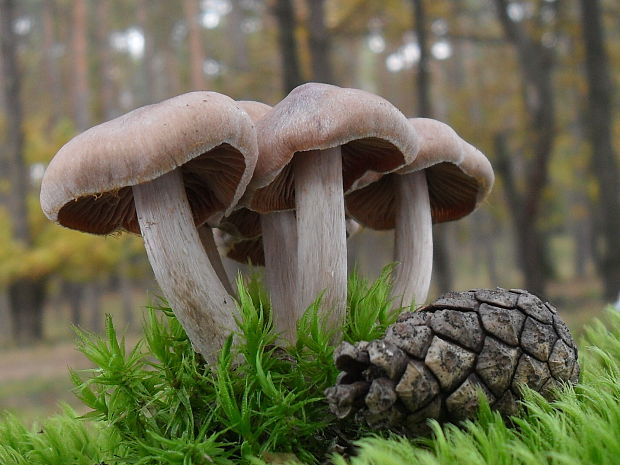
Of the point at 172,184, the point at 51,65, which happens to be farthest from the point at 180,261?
the point at 51,65

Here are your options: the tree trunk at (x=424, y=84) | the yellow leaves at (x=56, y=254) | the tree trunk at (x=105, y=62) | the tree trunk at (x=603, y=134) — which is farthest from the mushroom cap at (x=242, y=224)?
the tree trunk at (x=105, y=62)

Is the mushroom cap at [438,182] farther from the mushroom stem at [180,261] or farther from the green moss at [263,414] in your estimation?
the mushroom stem at [180,261]

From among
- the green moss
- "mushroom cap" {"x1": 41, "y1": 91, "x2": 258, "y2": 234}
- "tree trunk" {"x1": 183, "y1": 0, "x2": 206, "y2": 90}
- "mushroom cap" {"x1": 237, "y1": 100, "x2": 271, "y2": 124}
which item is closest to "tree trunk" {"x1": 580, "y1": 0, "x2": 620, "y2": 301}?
the green moss

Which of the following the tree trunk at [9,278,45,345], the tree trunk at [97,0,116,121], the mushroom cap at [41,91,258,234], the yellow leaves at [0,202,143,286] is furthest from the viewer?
the tree trunk at [97,0,116,121]

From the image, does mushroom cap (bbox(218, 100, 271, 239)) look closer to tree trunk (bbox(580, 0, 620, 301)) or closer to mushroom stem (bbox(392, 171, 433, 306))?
mushroom stem (bbox(392, 171, 433, 306))

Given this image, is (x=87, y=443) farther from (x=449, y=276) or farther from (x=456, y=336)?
(x=449, y=276)

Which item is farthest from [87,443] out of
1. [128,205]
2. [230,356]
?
[128,205]

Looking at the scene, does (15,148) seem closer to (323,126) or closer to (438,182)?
(438,182)
